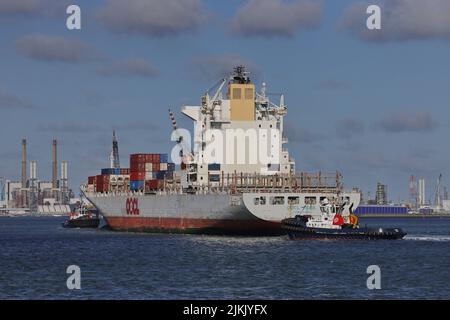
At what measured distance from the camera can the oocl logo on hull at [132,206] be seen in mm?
117406

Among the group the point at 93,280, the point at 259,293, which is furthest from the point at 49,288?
the point at 259,293

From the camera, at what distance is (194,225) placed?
101m

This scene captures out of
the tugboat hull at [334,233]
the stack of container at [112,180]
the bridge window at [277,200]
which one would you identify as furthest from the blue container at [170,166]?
the tugboat hull at [334,233]

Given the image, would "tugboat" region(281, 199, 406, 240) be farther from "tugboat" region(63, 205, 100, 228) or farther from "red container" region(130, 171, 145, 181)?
"tugboat" region(63, 205, 100, 228)

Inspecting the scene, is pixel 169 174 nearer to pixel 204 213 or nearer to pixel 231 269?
pixel 204 213

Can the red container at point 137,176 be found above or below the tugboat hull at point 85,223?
above

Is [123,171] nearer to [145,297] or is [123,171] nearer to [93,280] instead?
[93,280]

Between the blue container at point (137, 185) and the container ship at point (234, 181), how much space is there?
4.05ft

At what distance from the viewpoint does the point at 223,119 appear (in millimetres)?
101562

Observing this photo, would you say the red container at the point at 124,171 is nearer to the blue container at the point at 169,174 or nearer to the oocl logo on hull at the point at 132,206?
the oocl logo on hull at the point at 132,206

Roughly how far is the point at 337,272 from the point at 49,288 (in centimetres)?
1690

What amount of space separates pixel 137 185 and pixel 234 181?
2369 cm

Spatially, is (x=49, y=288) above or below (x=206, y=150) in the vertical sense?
below

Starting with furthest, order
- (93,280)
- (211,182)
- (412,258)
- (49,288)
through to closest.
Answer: (211,182), (412,258), (93,280), (49,288)
